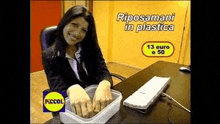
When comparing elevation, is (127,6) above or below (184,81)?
above

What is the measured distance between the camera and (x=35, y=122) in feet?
5.47

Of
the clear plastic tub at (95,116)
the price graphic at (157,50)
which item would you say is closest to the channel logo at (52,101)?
the clear plastic tub at (95,116)

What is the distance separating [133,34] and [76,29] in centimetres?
239

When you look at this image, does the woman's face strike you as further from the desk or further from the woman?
the desk

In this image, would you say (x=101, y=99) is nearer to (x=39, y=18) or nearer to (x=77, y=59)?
(x=77, y=59)

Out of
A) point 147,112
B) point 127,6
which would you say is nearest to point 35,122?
point 147,112

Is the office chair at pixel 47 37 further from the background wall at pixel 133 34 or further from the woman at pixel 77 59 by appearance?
the background wall at pixel 133 34

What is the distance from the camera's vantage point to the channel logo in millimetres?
359

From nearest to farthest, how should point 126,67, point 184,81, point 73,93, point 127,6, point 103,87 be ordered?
point 73,93 < point 103,87 < point 184,81 < point 127,6 < point 126,67

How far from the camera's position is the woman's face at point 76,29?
0.94 metres

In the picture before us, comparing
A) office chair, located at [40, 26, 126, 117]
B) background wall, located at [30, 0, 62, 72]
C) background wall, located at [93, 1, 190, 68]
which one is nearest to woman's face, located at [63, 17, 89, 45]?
office chair, located at [40, 26, 126, 117]
